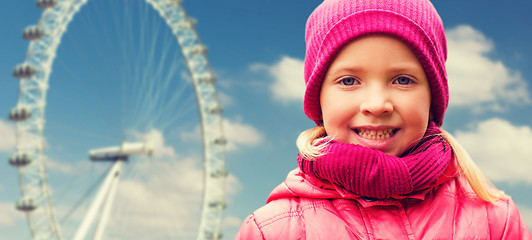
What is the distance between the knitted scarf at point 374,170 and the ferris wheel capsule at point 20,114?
8.87 m

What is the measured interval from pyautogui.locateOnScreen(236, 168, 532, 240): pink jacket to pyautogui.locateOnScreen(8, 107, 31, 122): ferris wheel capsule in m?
8.76

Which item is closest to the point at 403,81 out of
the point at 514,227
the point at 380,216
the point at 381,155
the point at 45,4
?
the point at 381,155

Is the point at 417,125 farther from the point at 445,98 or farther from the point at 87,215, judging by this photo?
the point at 87,215

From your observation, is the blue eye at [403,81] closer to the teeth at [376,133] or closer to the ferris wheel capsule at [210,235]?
the teeth at [376,133]

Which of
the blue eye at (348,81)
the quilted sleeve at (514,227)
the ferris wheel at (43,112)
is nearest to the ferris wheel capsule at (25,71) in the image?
the ferris wheel at (43,112)

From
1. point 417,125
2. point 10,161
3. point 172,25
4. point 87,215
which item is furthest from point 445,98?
point 172,25

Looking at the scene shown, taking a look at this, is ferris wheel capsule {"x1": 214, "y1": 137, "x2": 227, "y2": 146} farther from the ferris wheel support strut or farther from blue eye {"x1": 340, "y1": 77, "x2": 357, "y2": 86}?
blue eye {"x1": 340, "y1": 77, "x2": 357, "y2": 86}

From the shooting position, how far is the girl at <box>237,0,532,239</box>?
3.91 feet

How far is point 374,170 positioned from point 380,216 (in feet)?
0.40

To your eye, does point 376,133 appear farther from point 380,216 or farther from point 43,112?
point 43,112

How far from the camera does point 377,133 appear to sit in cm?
126

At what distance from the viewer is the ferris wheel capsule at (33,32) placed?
948 centimetres

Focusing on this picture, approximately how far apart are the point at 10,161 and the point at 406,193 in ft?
30.2

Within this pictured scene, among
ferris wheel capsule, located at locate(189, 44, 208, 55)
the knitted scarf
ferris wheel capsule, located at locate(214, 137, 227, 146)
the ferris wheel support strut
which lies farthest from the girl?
ferris wheel capsule, located at locate(189, 44, 208, 55)
